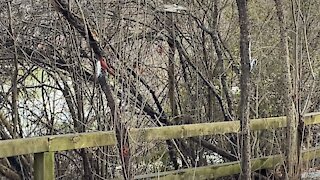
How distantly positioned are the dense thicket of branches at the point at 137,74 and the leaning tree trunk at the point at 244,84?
819mm

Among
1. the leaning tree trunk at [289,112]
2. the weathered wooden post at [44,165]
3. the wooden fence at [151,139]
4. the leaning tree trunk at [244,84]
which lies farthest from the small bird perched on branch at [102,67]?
the leaning tree trunk at [289,112]

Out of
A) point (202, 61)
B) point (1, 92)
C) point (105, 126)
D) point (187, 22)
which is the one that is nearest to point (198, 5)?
point (187, 22)

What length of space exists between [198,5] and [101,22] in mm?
1887

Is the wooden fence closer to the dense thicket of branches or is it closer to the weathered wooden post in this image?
the weathered wooden post

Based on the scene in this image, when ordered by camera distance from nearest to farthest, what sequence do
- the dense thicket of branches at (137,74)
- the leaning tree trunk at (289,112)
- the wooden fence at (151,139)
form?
1. the wooden fence at (151,139)
2. the dense thicket of branches at (137,74)
3. the leaning tree trunk at (289,112)

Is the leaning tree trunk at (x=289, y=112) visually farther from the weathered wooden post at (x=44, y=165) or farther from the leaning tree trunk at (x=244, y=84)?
the weathered wooden post at (x=44, y=165)

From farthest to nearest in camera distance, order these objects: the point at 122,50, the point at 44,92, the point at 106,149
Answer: the point at 44,92, the point at 106,149, the point at 122,50

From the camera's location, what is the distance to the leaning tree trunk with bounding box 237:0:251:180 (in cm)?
460

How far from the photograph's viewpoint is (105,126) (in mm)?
4988

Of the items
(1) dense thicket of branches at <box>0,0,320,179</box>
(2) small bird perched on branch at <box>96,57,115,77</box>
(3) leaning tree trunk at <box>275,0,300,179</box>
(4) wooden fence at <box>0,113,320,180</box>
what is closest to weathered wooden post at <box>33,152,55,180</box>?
(4) wooden fence at <box>0,113,320,180</box>

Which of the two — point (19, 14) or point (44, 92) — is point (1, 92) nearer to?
point (44, 92)

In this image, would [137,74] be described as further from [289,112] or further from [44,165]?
[289,112]

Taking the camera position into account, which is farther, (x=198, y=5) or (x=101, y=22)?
(x=198, y=5)

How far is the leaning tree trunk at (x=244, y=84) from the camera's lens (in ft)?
15.1
